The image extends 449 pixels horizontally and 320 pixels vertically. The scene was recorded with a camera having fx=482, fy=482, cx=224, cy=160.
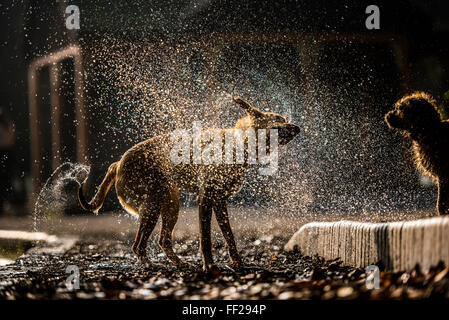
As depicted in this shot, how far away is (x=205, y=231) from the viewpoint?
433 cm

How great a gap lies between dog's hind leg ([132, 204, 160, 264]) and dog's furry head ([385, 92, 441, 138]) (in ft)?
7.82

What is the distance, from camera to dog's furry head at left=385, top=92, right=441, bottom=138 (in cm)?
427

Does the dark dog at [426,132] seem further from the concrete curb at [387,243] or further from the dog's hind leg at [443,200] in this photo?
the concrete curb at [387,243]

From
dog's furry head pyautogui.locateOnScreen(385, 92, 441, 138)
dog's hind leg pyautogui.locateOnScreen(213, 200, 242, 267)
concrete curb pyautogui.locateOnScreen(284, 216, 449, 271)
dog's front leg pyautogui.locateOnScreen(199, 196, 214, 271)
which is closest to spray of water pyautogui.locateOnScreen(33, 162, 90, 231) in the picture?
dog's hind leg pyautogui.locateOnScreen(213, 200, 242, 267)

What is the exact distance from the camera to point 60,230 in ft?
32.6

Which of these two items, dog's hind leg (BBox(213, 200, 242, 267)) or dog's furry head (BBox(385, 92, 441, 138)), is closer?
dog's furry head (BBox(385, 92, 441, 138))

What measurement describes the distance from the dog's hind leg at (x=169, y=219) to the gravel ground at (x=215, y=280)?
0.14 metres

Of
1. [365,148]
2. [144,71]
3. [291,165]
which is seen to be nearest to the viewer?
[144,71]

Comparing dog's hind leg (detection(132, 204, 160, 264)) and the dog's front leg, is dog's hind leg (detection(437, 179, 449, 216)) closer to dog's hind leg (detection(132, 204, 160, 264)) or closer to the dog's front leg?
the dog's front leg

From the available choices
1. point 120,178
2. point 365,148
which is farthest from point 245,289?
point 365,148

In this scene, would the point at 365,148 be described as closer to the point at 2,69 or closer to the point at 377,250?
the point at 377,250

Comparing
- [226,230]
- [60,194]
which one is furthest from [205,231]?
[60,194]
